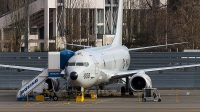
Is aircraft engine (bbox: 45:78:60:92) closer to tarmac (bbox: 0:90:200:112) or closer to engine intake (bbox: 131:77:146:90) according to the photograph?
tarmac (bbox: 0:90:200:112)

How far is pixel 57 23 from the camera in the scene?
252ft

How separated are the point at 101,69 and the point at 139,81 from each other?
3096 millimetres

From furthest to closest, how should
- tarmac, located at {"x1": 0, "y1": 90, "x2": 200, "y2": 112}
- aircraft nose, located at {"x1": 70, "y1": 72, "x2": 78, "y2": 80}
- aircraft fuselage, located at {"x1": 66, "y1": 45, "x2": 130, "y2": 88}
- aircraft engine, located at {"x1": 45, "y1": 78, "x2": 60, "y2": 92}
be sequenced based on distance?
aircraft engine, located at {"x1": 45, "y1": 78, "x2": 60, "y2": 92}, aircraft fuselage, located at {"x1": 66, "y1": 45, "x2": 130, "y2": 88}, aircraft nose, located at {"x1": 70, "y1": 72, "x2": 78, "y2": 80}, tarmac, located at {"x1": 0, "y1": 90, "x2": 200, "y2": 112}

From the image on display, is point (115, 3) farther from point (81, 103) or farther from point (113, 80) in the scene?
point (81, 103)

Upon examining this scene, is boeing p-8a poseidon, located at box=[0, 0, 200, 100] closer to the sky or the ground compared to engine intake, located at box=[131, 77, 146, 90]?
closer to the sky

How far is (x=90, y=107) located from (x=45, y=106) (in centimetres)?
281

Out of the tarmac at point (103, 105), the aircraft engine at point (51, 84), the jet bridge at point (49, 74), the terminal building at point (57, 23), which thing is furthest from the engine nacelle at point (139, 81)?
the terminal building at point (57, 23)

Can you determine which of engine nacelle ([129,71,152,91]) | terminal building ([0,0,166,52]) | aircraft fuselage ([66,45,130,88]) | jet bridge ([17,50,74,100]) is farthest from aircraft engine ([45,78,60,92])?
terminal building ([0,0,166,52])

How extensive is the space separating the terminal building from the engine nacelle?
2849 centimetres

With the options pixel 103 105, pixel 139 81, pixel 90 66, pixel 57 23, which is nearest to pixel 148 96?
pixel 139 81

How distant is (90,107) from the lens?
119 feet

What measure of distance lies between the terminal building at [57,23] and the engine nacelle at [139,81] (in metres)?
28.5

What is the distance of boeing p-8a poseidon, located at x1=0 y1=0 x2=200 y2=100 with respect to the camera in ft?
134

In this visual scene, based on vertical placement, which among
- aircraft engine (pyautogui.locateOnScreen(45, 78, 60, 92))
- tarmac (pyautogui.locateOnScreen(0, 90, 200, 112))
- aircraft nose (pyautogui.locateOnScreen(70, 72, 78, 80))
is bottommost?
tarmac (pyautogui.locateOnScreen(0, 90, 200, 112))
